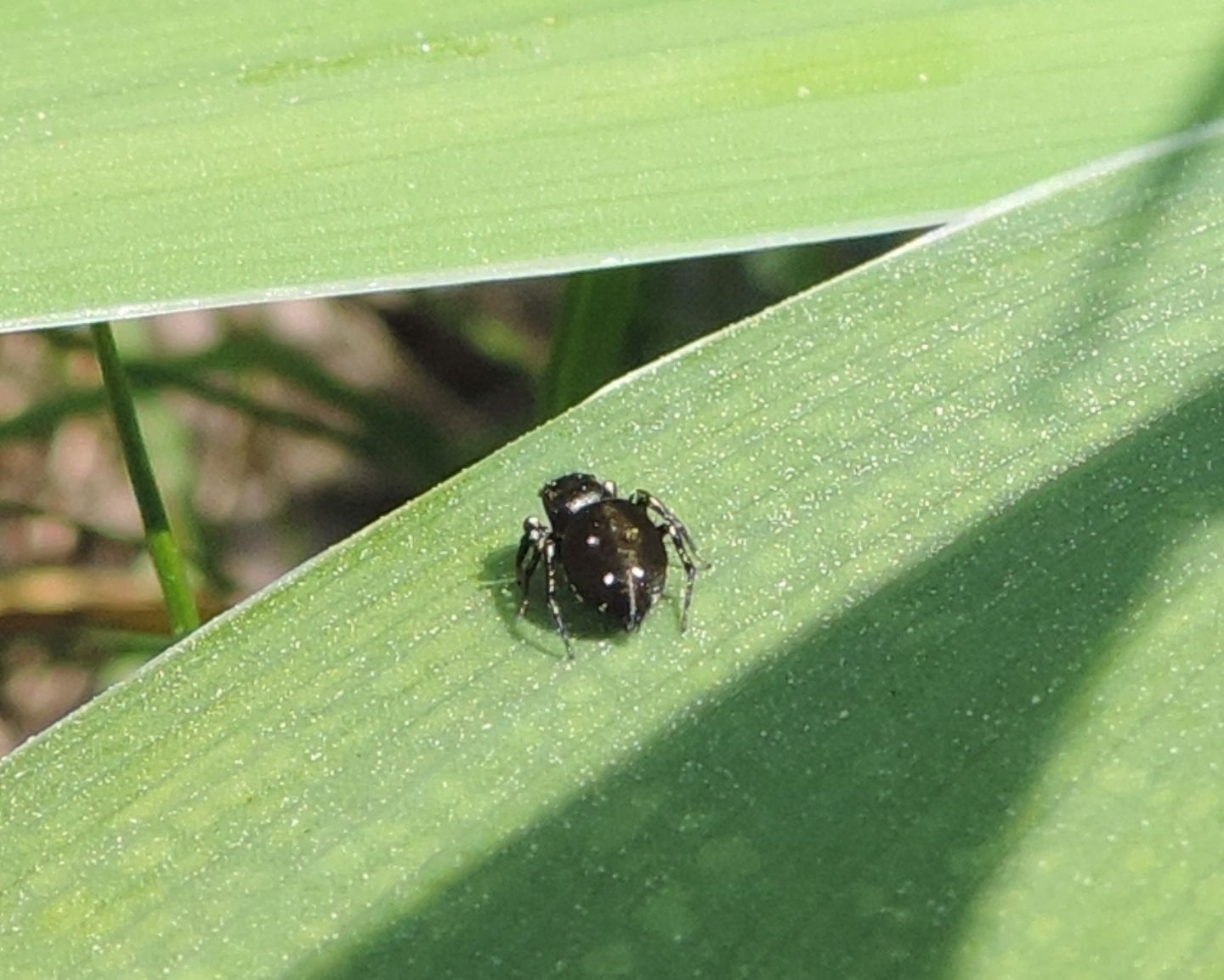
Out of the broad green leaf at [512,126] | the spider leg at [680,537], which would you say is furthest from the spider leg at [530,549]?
the broad green leaf at [512,126]

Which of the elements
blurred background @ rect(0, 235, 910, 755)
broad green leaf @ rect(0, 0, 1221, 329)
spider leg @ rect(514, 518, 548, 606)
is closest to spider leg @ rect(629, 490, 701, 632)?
spider leg @ rect(514, 518, 548, 606)

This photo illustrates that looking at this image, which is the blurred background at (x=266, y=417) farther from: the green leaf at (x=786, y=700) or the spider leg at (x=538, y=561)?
the green leaf at (x=786, y=700)

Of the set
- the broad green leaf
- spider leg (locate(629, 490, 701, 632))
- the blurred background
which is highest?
the broad green leaf

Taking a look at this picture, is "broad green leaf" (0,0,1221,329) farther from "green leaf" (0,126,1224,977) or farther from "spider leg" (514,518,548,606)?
"spider leg" (514,518,548,606)

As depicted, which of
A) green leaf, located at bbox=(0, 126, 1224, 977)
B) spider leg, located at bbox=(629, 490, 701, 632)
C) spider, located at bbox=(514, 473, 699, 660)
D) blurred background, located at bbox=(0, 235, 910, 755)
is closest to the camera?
green leaf, located at bbox=(0, 126, 1224, 977)

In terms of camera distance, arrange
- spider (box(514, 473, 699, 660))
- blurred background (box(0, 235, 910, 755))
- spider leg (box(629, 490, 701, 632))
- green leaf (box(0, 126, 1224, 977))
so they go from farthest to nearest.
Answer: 1. blurred background (box(0, 235, 910, 755))
2. spider (box(514, 473, 699, 660))
3. spider leg (box(629, 490, 701, 632))
4. green leaf (box(0, 126, 1224, 977))

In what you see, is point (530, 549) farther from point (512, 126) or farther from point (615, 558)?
point (512, 126)

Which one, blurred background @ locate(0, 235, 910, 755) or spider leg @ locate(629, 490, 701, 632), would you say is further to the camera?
blurred background @ locate(0, 235, 910, 755)

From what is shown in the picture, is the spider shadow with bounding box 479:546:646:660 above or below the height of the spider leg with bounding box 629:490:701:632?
below
